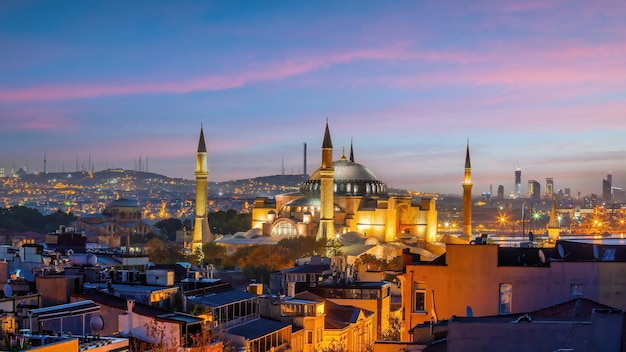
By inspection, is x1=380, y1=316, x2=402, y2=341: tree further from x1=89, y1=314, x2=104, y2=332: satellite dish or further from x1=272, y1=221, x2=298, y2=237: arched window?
x1=272, y1=221, x2=298, y2=237: arched window

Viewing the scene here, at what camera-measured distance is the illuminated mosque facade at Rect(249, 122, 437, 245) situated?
102 metres

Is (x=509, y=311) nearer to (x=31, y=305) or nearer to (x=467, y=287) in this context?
(x=467, y=287)

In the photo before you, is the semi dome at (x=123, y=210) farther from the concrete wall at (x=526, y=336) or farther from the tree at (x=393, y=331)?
the concrete wall at (x=526, y=336)

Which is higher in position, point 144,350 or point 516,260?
point 516,260

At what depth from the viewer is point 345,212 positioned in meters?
112

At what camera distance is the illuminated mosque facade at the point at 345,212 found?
102 metres

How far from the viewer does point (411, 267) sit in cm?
2008

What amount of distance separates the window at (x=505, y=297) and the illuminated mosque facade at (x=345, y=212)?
259ft

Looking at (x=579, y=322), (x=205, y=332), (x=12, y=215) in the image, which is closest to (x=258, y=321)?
(x=205, y=332)

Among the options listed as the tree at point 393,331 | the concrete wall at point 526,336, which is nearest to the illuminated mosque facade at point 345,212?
the tree at point 393,331

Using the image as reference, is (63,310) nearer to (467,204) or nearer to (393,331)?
(393,331)

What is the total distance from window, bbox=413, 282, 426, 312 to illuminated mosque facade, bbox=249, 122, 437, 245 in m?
77.8

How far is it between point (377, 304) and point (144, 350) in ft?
84.1

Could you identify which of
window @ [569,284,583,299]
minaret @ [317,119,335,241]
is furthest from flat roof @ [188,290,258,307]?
minaret @ [317,119,335,241]
